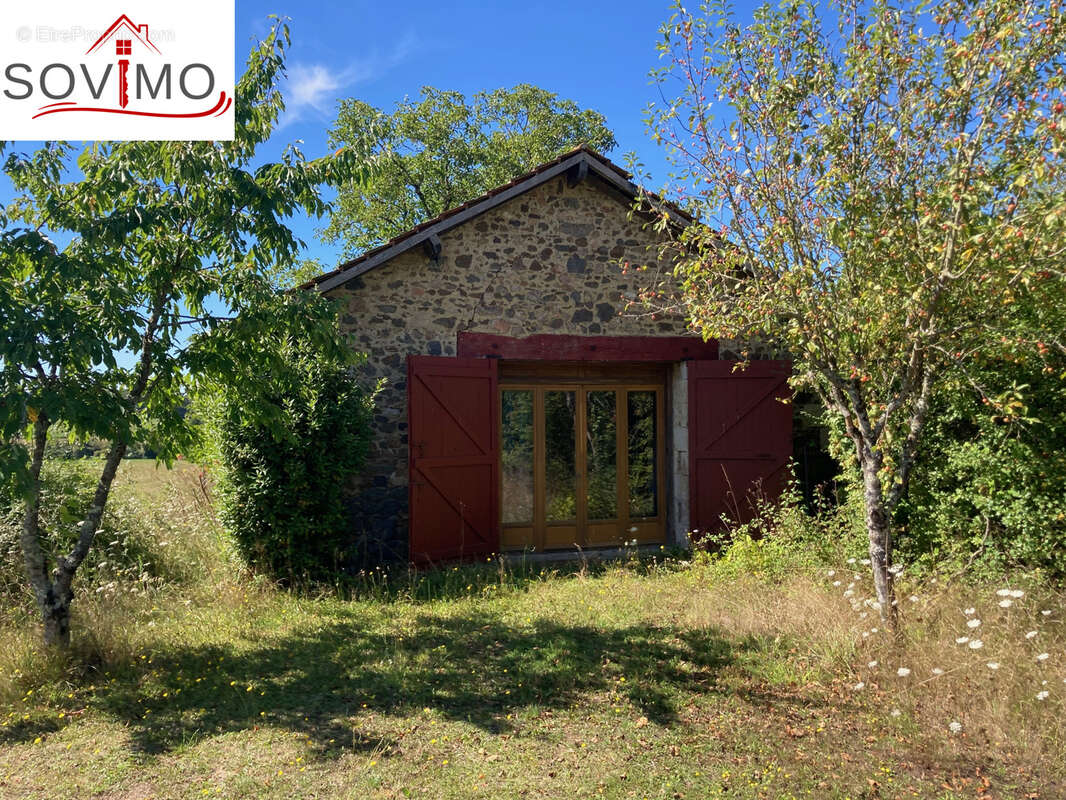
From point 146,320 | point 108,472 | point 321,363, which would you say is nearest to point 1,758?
point 108,472

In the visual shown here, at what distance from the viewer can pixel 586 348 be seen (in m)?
7.82

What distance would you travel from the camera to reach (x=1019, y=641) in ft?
13.2

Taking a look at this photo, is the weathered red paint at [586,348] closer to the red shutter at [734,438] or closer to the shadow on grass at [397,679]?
A: the red shutter at [734,438]

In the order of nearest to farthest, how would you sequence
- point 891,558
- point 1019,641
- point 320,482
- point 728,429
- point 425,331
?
point 1019,641 < point 891,558 < point 320,482 < point 425,331 < point 728,429

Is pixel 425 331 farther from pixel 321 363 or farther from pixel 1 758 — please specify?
pixel 1 758

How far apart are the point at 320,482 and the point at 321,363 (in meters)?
1.09

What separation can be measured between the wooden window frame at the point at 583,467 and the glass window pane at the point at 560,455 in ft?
0.14

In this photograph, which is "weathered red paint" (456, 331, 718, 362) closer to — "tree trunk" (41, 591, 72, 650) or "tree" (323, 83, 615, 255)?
"tree trunk" (41, 591, 72, 650)

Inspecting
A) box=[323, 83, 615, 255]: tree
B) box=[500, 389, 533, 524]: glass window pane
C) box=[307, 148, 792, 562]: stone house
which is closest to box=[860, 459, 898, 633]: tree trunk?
box=[307, 148, 792, 562]: stone house

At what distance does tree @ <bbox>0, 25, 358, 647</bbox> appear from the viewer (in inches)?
157

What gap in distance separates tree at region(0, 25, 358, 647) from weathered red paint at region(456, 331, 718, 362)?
268cm

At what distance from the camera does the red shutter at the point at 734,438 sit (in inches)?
313

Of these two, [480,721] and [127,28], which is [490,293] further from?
[480,721]

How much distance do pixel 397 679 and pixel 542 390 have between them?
4.29 meters
